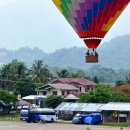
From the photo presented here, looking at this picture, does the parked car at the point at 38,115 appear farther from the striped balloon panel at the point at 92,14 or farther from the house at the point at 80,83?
the house at the point at 80,83

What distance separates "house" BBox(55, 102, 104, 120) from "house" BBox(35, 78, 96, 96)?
11.8m

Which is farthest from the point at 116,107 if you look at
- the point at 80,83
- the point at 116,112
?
the point at 80,83

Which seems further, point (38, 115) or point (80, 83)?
point (80, 83)

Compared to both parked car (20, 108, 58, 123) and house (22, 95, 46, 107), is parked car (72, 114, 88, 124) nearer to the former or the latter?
parked car (20, 108, 58, 123)

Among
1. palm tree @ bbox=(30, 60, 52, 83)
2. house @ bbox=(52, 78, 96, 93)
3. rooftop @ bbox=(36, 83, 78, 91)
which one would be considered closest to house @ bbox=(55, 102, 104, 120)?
rooftop @ bbox=(36, 83, 78, 91)

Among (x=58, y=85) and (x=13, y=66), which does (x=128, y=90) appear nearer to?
(x=58, y=85)

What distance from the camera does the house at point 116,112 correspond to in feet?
133

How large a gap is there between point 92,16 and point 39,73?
175ft

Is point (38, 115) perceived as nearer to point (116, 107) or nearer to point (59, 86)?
point (116, 107)

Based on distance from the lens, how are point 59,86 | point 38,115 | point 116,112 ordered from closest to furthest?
1. point 116,112
2. point 38,115
3. point 59,86

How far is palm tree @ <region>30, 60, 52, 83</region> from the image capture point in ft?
235

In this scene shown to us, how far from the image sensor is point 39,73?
237 feet

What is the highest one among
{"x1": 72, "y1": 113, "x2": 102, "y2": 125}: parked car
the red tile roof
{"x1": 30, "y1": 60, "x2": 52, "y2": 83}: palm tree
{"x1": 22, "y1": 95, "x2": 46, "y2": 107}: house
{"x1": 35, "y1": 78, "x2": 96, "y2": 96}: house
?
{"x1": 30, "y1": 60, "x2": 52, "y2": 83}: palm tree

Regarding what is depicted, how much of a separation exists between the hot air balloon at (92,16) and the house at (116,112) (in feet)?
69.3
